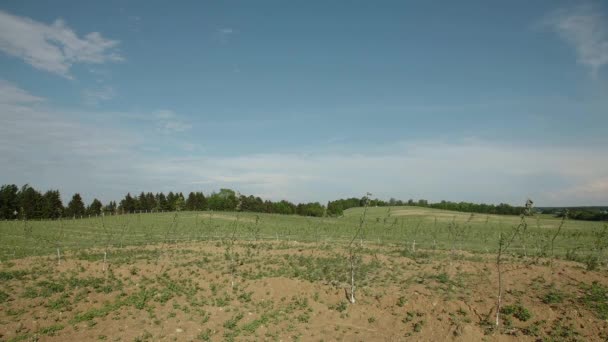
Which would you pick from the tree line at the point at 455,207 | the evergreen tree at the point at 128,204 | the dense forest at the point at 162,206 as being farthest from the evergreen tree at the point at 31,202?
the tree line at the point at 455,207

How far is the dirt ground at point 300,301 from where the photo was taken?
15922 mm

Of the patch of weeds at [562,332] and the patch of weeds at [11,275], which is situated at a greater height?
the patch of weeds at [11,275]

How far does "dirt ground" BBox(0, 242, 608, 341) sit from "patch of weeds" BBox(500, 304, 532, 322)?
43mm

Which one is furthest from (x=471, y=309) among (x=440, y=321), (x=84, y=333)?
(x=84, y=333)

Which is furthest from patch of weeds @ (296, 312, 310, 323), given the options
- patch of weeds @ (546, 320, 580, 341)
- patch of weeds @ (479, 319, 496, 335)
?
patch of weeds @ (546, 320, 580, 341)

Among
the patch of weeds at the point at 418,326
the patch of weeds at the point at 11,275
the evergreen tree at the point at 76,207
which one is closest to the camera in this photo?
the patch of weeds at the point at 418,326

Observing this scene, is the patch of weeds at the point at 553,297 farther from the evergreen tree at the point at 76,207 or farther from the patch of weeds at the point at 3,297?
the evergreen tree at the point at 76,207

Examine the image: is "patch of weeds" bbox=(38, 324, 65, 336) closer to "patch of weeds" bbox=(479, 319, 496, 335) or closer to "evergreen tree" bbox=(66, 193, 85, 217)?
"patch of weeds" bbox=(479, 319, 496, 335)

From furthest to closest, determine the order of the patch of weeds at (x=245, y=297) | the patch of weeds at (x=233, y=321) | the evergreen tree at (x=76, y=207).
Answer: the evergreen tree at (x=76, y=207) < the patch of weeds at (x=245, y=297) < the patch of weeds at (x=233, y=321)

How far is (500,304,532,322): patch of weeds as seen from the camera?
15742mm

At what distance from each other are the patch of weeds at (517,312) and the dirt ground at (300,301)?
0.04m

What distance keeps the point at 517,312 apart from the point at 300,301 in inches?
396

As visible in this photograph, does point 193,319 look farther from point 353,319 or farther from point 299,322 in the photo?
point 353,319

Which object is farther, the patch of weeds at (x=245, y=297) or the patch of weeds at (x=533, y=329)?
the patch of weeds at (x=245, y=297)
